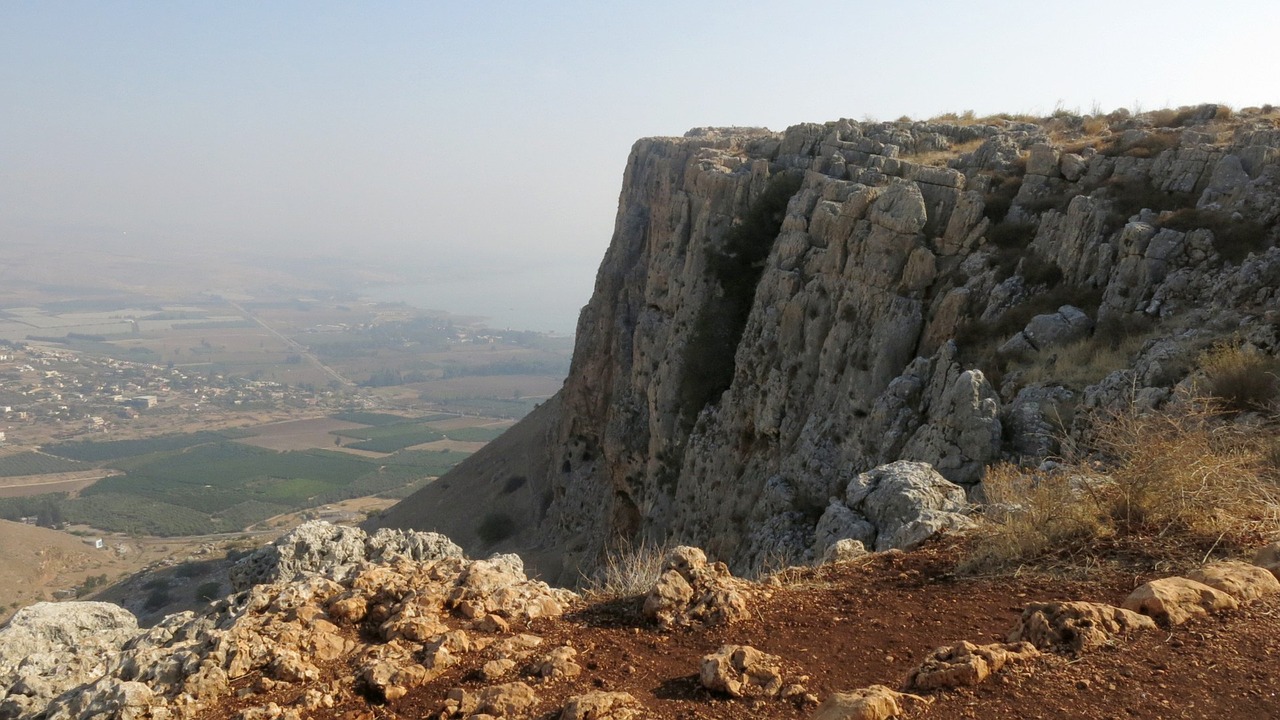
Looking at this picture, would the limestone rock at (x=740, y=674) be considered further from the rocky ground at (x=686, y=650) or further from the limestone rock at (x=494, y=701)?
the limestone rock at (x=494, y=701)

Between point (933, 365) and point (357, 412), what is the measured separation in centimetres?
12713

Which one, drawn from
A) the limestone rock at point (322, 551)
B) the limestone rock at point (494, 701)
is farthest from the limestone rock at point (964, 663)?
the limestone rock at point (322, 551)

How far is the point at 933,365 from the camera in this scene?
14875 millimetres

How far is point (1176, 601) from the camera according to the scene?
4953 millimetres

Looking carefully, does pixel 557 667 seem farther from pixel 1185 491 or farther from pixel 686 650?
pixel 1185 491

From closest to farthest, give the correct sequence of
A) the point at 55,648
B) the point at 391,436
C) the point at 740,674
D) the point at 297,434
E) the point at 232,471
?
1. the point at 740,674
2. the point at 55,648
3. the point at 232,471
4. the point at 297,434
5. the point at 391,436

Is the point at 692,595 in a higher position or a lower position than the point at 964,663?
lower

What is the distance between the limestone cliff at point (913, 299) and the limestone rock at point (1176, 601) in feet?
18.2

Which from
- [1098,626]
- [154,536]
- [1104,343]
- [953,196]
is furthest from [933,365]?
[154,536]

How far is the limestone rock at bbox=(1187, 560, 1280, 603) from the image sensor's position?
199 inches

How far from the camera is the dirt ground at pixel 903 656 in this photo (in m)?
4.18

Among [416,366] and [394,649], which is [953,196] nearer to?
[394,649]

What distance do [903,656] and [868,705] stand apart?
1.30 m

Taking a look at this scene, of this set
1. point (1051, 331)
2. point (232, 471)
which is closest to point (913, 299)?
point (1051, 331)
